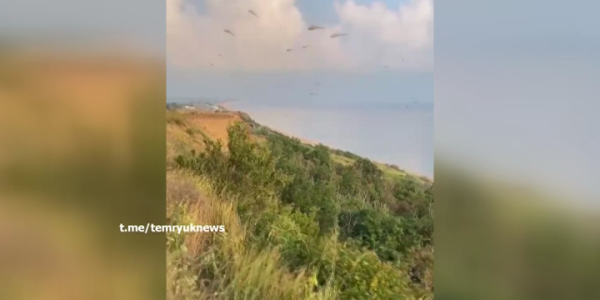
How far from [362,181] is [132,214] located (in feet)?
3.40

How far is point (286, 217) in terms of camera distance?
7.24 feet

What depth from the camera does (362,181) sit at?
7.29ft

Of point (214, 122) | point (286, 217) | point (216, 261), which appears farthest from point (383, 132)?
point (216, 261)

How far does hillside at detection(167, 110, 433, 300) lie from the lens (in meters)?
2.15

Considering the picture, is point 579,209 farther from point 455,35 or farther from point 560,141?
point 455,35

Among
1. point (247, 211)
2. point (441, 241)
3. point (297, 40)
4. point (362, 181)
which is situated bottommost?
point (441, 241)

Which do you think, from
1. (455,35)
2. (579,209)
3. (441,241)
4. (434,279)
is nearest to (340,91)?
(455,35)

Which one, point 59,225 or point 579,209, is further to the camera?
point 579,209

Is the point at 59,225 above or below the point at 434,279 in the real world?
above

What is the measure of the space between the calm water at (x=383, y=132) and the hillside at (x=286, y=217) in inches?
2.0

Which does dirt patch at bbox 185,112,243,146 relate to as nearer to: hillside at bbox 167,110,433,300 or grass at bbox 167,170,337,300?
hillside at bbox 167,110,433,300

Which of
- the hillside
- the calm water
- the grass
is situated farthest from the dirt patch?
the calm water

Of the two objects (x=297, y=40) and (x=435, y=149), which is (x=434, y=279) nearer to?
(x=435, y=149)

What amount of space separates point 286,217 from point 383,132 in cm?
59
